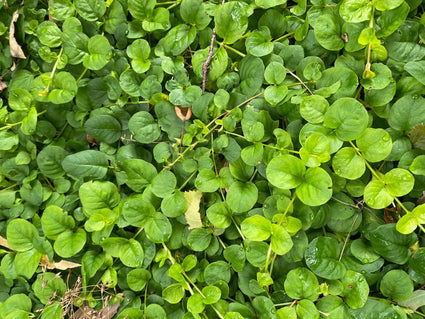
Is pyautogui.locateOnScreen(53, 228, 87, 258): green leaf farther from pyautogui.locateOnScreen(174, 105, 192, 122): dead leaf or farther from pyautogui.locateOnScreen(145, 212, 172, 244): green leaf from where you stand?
pyautogui.locateOnScreen(174, 105, 192, 122): dead leaf

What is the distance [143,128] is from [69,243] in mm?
568

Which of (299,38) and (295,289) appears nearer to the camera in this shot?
(295,289)

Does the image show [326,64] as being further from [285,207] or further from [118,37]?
[118,37]

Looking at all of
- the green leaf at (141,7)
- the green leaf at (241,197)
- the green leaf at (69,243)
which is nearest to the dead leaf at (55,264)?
the green leaf at (69,243)

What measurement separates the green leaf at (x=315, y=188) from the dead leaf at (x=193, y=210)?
41 centimetres

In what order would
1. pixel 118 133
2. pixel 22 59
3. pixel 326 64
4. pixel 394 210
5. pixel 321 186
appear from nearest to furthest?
pixel 321 186, pixel 394 210, pixel 326 64, pixel 118 133, pixel 22 59

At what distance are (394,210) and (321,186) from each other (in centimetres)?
33

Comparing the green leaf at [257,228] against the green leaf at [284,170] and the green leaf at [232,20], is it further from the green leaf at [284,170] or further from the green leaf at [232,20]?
the green leaf at [232,20]

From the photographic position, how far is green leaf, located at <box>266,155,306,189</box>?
3.65ft

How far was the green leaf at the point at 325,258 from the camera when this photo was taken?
3.73ft

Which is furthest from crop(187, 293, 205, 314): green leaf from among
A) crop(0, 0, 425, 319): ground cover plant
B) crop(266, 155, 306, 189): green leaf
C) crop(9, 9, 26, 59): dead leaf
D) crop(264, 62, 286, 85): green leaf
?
crop(9, 9, 26, 59): dead leaf

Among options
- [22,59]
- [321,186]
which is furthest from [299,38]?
[22,59]

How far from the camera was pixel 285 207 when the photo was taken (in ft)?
3.84

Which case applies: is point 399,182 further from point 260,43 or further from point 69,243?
point 69,243
